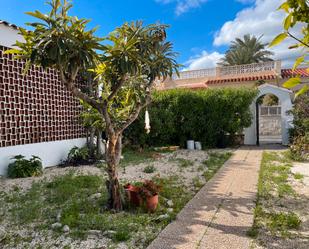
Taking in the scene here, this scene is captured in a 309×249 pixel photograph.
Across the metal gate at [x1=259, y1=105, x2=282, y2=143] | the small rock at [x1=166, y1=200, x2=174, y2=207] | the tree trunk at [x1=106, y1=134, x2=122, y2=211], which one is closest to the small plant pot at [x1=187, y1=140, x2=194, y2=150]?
the metal gate at [x1=259, y1=105, x2=282, y2=143]

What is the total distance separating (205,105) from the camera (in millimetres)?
14250

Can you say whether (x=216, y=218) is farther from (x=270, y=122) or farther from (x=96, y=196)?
(x=270, y=122)

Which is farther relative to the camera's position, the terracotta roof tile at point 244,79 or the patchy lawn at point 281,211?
the terracotta roof tile at point 244,79

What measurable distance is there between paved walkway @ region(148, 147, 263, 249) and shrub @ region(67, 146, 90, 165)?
470cm

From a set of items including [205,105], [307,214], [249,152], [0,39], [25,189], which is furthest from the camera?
[205,105]

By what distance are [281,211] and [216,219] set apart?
1.33 meters

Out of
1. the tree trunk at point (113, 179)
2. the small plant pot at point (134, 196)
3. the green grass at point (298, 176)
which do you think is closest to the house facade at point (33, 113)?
the tree trunk at point (113, 179)

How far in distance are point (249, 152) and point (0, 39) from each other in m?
10.3

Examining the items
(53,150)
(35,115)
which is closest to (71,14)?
(35,115)

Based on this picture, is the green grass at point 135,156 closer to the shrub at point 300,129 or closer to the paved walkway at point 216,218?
the paved walkway at point 216,218

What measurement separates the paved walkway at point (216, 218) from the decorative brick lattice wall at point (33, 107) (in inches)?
219

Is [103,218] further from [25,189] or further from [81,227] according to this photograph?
[25,189]

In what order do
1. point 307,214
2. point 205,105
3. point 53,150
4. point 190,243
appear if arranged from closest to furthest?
point 190,243 < point 307,214 < point 53,150 < point 205,105

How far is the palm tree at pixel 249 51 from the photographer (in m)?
27.7
